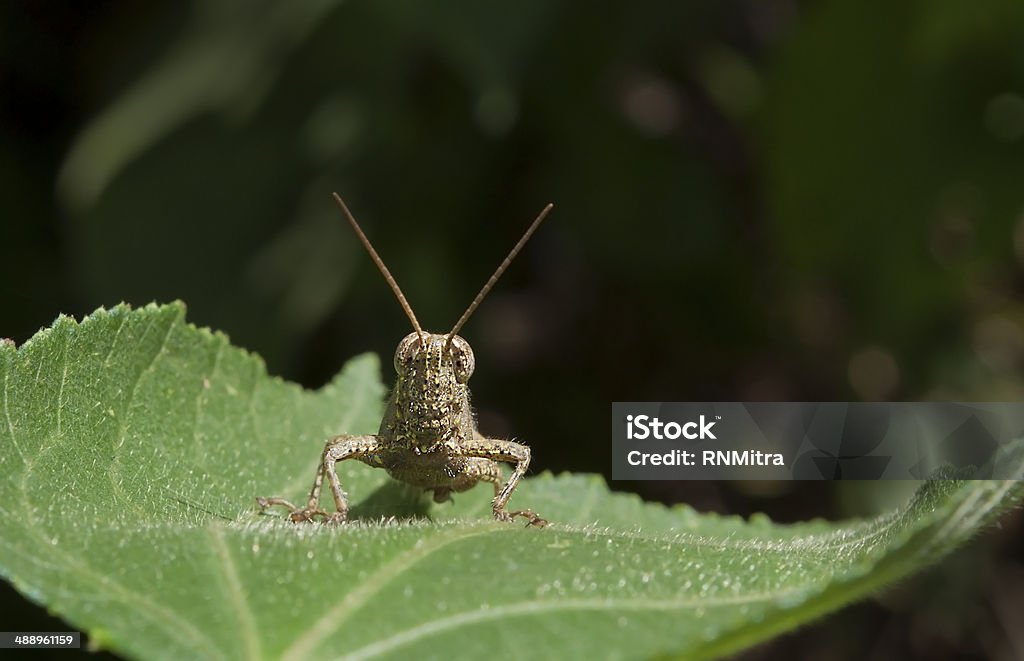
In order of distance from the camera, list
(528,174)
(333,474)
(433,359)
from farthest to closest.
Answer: (528,174) → (433,359) → (333,474)

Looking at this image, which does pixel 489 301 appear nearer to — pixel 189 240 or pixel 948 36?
pixel 189 240

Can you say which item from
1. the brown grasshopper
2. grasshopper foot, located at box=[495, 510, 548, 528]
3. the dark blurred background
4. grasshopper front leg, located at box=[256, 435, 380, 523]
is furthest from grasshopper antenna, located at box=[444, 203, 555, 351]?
the dark blurred background

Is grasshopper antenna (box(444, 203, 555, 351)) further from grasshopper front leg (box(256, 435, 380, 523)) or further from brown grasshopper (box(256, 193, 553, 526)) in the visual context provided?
grasshopper front leg (box(256, 435, 380, 523))

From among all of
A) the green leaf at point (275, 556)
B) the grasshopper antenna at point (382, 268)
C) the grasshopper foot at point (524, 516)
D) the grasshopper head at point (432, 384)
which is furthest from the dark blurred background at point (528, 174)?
the green leaf at point (275, 556)

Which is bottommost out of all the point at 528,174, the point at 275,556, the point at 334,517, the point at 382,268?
the point at 334,517

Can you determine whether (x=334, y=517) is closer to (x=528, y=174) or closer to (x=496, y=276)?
(x=496, y=276)

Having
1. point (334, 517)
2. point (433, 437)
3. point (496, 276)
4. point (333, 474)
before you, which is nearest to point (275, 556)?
point (334, 517)

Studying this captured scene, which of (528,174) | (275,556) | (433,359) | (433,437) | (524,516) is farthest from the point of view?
(528,174)
